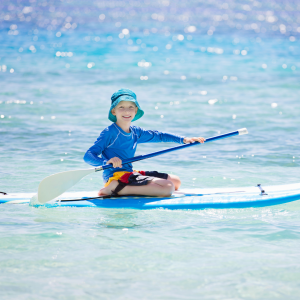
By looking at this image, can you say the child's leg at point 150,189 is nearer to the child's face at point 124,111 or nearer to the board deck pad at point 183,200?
the board deck pad at point 183,200

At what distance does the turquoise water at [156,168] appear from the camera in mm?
3158

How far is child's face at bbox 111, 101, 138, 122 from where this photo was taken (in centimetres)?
446

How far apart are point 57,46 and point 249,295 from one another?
1920cm

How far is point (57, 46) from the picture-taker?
2088 centimetres

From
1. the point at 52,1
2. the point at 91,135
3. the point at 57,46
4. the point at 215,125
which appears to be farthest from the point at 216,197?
the point at 52,1

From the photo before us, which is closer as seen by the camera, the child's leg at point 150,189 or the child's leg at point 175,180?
the child's leg at point 150,189

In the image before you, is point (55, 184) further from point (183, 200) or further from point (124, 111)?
point (183, 200)

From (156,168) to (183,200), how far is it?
160cm

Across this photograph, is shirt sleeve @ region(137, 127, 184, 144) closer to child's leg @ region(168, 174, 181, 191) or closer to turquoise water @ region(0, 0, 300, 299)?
child's leg @ region(168, 174, 181, 191)

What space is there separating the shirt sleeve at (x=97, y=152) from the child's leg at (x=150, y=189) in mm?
298

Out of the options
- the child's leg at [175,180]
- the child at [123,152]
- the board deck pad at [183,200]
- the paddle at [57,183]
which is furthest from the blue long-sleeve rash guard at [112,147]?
the child's leg at [175,180]

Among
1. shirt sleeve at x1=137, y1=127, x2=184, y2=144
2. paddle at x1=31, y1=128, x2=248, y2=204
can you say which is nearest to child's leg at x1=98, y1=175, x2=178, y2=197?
paddle at x1=31, y1=128, x2=248, y2=204

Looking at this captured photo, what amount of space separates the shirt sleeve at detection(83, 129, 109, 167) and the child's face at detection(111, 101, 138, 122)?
7.4 inches

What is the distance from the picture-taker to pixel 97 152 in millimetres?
4383
